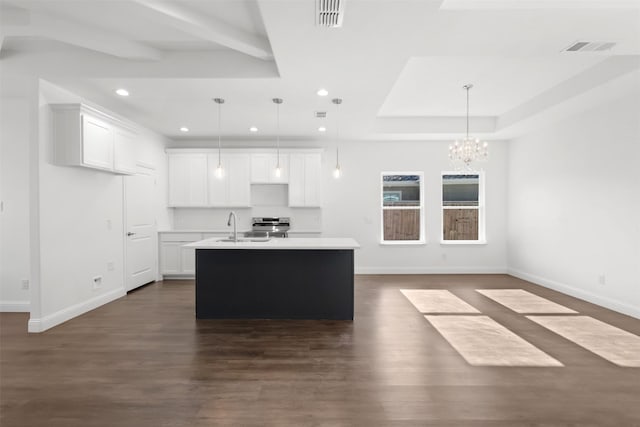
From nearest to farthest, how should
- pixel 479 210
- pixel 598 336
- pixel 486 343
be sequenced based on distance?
pixel 486 343, pixel 598 336, pixel 479 210

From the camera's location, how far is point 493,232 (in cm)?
715

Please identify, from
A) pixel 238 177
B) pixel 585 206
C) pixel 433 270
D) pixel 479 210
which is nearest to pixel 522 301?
pixel 585 206

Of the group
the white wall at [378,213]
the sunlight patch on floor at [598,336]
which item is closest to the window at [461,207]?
the white wall at [378,213]

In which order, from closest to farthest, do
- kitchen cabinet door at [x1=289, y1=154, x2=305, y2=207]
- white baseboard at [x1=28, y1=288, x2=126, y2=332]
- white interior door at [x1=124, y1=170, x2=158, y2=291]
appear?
white baseboard at [x1=28, y1=288, x2=126, y2=332] < white interior door at [x1=124, y1=170, x2=158, y2=291] < kitchen cabinet door at [x1=289, y1=154, x2=305, y2=207]

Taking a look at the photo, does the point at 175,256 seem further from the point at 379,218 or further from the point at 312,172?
the point at 379,218

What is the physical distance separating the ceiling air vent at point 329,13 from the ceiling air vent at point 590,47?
2.23 m

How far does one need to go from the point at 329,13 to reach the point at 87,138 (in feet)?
11.4

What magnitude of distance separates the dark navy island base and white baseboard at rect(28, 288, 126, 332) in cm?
157

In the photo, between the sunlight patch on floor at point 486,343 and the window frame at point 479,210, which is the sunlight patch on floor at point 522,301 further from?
the window frame at point 479,210

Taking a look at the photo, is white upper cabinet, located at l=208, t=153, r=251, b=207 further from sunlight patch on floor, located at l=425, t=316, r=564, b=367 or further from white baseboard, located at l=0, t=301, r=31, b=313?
sunlight patch on floor, located at l=425, t=316, r=564, b=367

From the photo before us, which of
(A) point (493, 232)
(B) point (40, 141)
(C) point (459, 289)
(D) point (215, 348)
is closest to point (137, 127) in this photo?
(B) point (40, 141)

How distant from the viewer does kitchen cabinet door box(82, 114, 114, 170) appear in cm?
423

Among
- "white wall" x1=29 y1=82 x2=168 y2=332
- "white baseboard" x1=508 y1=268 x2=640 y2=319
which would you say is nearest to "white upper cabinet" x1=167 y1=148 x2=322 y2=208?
"white wall" x1=29 y1=82 x2=168 y2=332

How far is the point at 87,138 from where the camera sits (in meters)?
4.26
